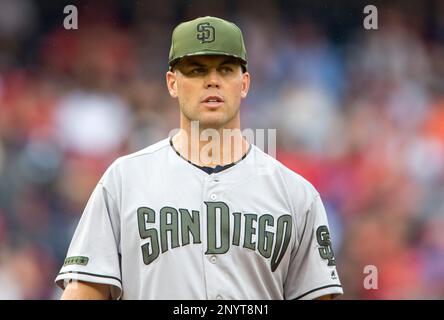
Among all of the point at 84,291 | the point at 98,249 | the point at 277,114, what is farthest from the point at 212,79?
the point at 277,114

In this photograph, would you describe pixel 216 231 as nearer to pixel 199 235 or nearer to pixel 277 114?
pixel 199 235

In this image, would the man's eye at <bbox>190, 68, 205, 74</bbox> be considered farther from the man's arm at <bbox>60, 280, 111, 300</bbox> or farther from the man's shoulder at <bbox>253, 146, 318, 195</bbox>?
the man's arm at <bbox>60, 280, 111, 300</bbox>

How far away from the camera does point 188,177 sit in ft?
7.70

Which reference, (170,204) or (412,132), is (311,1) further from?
(170,204)

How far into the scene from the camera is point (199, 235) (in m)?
2.24

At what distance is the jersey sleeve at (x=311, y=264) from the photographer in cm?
232

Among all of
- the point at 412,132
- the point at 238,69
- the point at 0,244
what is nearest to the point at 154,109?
the point at 0,244

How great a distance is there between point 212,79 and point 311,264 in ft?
1.89

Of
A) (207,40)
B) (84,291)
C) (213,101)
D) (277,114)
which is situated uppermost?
(277,114)

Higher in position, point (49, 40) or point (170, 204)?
point (49, 40)

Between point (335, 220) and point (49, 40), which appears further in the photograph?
point (49, 40)

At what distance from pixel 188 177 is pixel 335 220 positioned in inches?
99.0
